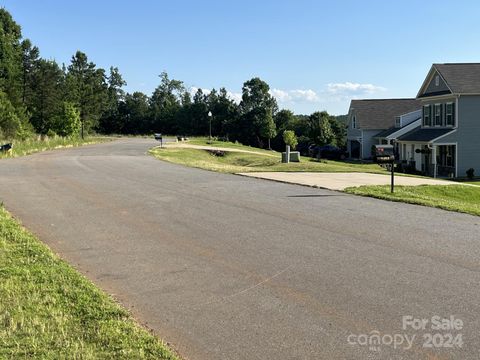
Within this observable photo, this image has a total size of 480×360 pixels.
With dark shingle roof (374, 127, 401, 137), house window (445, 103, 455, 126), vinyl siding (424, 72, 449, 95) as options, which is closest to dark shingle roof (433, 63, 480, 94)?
vinyl siding (424, 72, 449, 95)

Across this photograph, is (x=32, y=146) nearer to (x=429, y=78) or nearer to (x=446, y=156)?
(x=446, y=156)

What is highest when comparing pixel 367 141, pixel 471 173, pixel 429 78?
pixel 429 78

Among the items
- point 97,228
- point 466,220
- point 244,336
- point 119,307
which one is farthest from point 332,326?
point 466,220

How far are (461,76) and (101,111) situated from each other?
62808 millimetres

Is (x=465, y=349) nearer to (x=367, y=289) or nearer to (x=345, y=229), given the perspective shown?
(x=367, y=289)

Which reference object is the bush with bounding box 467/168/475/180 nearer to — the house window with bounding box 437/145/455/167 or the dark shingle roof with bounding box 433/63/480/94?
the house window with bounding box 437/145/455/167

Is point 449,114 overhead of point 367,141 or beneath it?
overhead

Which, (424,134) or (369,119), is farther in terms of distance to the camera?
(369,119)

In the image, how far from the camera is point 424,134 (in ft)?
134

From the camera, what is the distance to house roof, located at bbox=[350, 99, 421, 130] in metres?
56.6

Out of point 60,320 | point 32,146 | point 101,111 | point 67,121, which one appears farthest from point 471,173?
point 101,111

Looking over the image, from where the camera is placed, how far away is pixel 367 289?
6176mm

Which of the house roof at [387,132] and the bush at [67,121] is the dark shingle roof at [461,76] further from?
the bush at [67,121]

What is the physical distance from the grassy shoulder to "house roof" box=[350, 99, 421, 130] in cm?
3629
